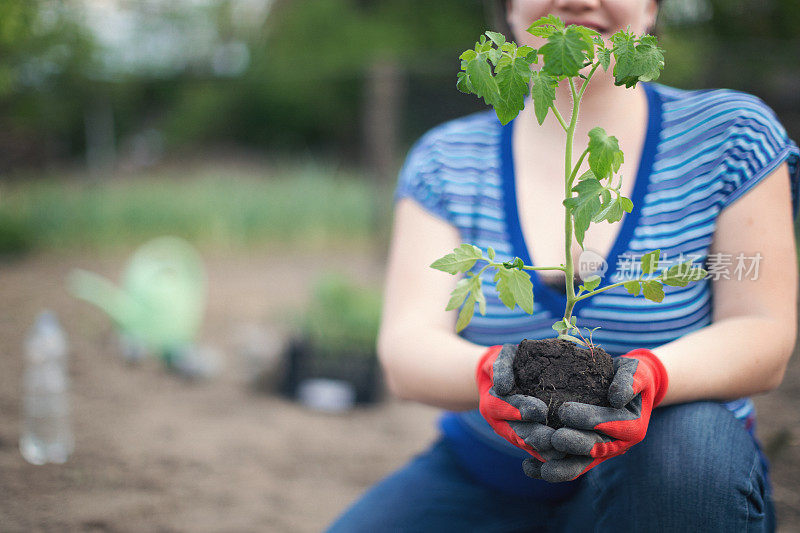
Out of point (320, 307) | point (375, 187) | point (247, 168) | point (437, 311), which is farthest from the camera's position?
point (247, 168)

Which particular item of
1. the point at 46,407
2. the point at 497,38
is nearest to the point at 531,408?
the point at 497,38

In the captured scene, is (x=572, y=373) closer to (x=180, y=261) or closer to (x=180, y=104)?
(x=180, y=261)

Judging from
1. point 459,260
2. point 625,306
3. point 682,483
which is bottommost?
point 682,483

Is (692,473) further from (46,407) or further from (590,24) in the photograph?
(46,407)

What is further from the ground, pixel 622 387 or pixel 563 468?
pixel 622 387

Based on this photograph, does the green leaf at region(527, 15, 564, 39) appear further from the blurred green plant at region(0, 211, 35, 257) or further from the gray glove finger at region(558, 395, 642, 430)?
the blurred green plant at region(0, 211, 35, 257)

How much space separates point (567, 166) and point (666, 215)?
1.19 ft

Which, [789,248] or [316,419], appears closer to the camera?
[789,248]

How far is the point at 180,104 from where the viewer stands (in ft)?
29.9

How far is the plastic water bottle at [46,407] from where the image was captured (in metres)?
2.39

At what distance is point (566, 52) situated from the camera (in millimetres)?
852

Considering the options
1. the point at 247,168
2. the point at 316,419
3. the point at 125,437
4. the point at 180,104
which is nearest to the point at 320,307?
the point at 316,419

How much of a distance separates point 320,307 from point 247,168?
19.2ft

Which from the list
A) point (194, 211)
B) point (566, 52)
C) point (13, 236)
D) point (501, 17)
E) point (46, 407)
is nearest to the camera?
point (566, 52)
